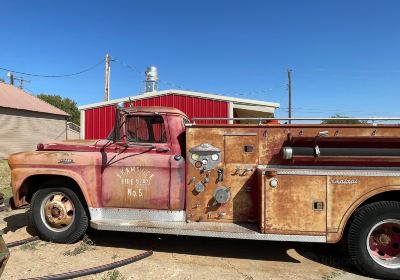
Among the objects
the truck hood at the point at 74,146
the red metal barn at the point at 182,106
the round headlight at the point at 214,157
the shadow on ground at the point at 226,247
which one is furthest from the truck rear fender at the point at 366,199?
the red metal barn at the point at 182,106

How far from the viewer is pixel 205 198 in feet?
17.4

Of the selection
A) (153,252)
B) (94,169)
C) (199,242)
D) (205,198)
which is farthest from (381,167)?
(94,169)

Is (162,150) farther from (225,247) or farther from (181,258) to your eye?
(225,247)

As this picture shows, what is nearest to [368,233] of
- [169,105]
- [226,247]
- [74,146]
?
[226,247]

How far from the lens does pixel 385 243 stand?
4.82 meters

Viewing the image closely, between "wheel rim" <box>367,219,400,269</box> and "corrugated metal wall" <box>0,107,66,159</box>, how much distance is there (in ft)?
81.7

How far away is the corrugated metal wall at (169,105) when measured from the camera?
49.2 feet

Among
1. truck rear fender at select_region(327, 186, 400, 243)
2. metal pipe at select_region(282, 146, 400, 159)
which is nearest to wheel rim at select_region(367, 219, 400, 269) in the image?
truck rear fender at select_region(327, 186, 400, 243)

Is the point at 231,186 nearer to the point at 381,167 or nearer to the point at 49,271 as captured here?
the point at 381,167

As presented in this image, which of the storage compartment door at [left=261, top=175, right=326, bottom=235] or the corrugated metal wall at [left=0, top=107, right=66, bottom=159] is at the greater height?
the corrugated metal wall at [left=0, top=107, right=66, bottom=159]

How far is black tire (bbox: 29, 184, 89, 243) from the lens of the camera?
569 centimetres

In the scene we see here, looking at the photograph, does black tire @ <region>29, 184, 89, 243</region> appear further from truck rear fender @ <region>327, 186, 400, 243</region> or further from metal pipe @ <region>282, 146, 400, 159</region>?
truck rear fender @ <region>327, 186, 400, 243</region>

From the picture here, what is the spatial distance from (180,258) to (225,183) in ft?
4.07

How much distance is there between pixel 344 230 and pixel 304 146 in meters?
1.23
